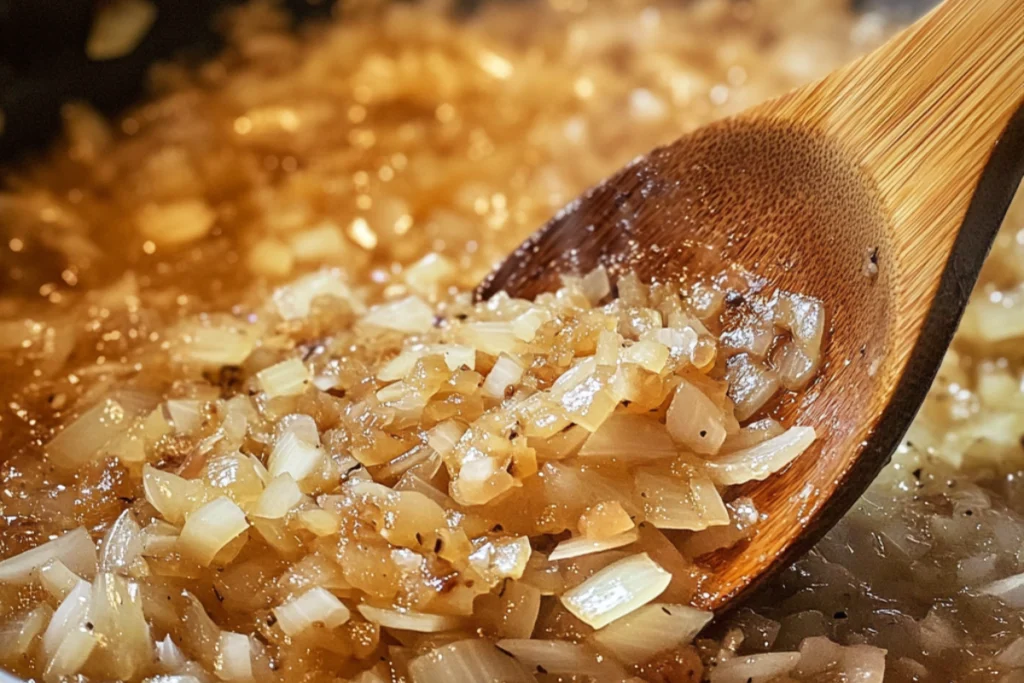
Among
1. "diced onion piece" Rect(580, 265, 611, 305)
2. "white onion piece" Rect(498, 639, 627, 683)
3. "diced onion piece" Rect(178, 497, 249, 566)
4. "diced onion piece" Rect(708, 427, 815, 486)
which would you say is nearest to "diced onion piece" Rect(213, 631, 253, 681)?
"diced onion piece" Rect(178, 497, 249, 566)

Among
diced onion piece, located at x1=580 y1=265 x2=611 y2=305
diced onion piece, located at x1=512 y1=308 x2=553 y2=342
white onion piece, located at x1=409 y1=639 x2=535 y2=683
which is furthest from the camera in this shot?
diced onion piece, located at x1=580 y1=265 x2=611 y2=305

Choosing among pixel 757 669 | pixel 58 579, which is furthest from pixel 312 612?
pixel 757 669

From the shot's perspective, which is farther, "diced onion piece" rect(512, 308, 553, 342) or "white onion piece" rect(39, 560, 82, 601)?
"diced onion piece" rect(512, 308, 553, 342)

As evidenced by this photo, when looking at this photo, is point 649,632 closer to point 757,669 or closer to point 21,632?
point 757,669

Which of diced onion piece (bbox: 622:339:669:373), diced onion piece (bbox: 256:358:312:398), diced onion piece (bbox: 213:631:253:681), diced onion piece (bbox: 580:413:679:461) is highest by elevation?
diced onion piece (bbox: 622:339:669:373)

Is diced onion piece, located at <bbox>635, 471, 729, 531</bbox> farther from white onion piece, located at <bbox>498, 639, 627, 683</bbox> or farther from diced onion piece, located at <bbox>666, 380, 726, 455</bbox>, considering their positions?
white onion piece, located at <bbox>498, 639, 627, 683</bbox>

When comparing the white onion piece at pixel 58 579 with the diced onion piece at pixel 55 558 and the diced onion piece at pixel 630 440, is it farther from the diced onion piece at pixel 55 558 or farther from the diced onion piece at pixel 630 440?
the diced onion piece at pixel 630 440
